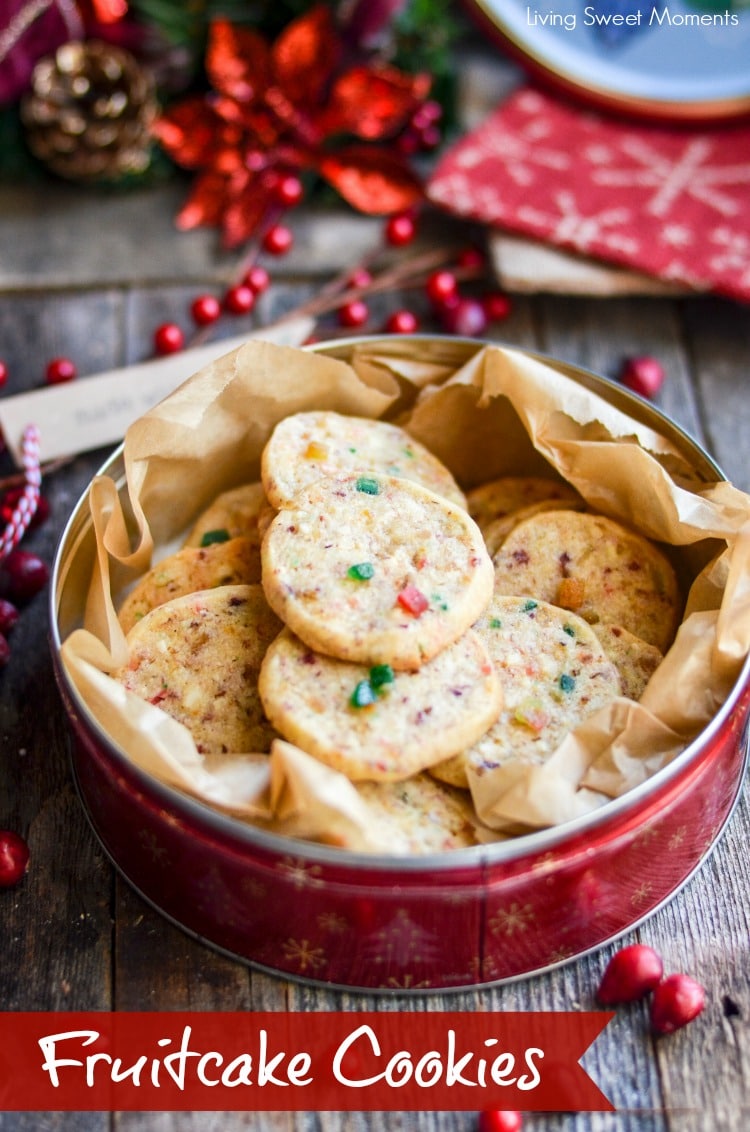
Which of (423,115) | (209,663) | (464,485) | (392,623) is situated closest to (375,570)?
(392,623)

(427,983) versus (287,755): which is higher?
(287,755)

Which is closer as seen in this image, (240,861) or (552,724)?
(240,861)

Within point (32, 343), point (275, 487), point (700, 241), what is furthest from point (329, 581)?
point (700, 241)

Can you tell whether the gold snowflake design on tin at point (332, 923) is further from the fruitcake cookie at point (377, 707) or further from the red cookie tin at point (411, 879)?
the fruitcake cookie at point (377, 707)

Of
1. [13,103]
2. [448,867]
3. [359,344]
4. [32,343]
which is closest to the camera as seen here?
[448,867]

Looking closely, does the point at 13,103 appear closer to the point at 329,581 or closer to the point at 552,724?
the point at 329,581

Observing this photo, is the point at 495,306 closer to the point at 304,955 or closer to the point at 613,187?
the point at 613,187

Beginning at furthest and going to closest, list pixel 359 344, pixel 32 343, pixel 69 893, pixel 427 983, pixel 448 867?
pixel 32 343
pixel 359 344
pixel 69 893
pixel 427 983
pixel 448 867
